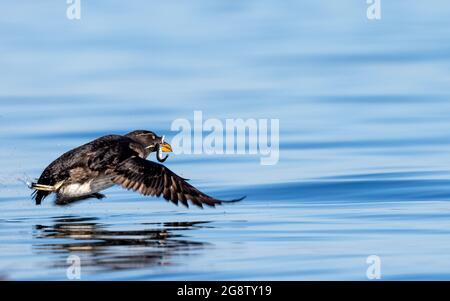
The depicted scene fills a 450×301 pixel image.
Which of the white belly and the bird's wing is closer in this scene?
the bird's wing

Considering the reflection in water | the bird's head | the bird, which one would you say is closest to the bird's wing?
the bird

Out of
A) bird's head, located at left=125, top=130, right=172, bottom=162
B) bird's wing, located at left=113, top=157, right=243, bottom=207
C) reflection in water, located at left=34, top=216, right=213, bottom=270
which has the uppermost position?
bird's head, located at left=125, top=130, right=172, bottom=162

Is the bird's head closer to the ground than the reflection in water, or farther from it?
farther from it

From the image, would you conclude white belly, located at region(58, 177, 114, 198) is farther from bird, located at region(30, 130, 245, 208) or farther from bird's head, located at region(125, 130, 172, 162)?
bird's head, located at region(125, 130, 172, 162)

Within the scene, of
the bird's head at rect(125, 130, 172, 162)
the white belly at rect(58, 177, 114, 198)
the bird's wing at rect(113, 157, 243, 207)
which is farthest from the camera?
the bird's head at rect(125, 130, 172, 162)

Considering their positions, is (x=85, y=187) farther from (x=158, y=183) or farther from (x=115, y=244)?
(x=115, y=244)

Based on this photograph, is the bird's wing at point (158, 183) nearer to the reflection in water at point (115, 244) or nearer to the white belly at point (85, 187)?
the reflection in water at point (115, 244)

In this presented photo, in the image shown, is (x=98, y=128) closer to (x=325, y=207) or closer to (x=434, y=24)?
(x=325, y=207)

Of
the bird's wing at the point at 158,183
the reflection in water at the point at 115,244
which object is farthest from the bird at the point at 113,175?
the reflection in water at the point at 115,244

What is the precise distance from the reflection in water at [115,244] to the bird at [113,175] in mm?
371

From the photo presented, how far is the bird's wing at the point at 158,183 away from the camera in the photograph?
15.4 metres

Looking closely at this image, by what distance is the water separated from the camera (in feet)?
44.1

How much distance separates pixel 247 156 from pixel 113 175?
5420 millimetres

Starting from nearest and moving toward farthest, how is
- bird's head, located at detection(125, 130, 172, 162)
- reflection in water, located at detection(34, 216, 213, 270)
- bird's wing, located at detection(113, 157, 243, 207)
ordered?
reflection in water, located at detection(34, 216, 213, 270) < bird's wing, located at detection(113, 157, 243, 207) < bird's head, located at detection(125, 130, 172, 162)
